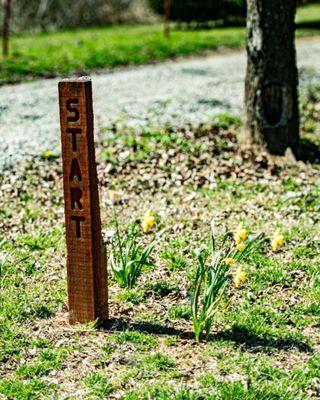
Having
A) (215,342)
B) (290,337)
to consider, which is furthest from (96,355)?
(290,337)

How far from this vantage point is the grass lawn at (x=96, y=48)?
12.1m

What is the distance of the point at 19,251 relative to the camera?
5.07 meters

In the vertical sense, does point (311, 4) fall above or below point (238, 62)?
above

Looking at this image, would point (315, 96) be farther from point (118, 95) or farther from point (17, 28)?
point (17, 28)

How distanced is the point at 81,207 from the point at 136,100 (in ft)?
20.3

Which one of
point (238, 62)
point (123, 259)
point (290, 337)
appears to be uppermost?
point (238, 62)

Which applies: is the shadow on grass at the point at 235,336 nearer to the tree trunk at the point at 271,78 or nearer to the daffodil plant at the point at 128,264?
the daffodil plant at the point at 128,264

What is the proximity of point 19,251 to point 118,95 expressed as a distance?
5.54 metres

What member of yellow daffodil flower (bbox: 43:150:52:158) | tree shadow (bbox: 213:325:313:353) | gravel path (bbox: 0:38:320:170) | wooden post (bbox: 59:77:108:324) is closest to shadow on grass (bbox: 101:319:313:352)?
tree shadow (bbox: 213:325:313:353)

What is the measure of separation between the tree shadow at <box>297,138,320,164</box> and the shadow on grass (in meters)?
3.57

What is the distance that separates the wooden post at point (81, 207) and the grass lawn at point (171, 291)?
0.17 meters

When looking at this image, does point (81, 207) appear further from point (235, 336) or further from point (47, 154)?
point (47, 154)

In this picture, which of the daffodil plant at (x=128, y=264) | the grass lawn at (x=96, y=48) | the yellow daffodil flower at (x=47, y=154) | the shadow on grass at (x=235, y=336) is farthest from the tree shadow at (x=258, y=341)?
the grass lawn at (x=96, y=48)

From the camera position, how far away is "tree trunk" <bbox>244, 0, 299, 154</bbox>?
680 centimetres
